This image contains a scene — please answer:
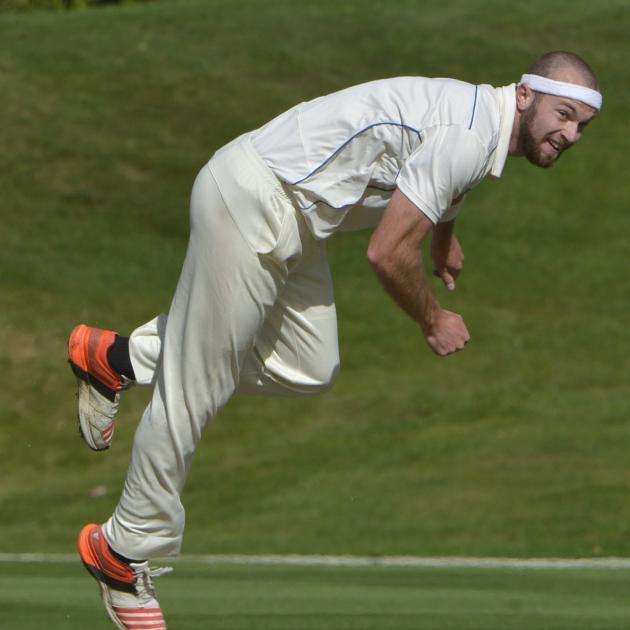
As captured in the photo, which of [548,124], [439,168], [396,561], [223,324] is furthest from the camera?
[396,561]

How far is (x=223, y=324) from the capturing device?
5.89 meters

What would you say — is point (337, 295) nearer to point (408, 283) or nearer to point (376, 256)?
point (408, 283)

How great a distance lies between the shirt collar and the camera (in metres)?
5.70

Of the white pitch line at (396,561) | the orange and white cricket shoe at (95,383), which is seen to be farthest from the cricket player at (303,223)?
the white pitch line at (396,561)

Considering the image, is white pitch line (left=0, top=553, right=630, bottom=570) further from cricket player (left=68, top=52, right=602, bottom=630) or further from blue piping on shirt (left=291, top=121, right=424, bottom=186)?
blue piping on shirt (left=291, top=121, right=424, bottom=186)

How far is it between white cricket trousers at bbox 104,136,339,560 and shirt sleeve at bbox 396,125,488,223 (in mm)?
540

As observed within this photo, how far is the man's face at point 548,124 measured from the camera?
577 centimetres

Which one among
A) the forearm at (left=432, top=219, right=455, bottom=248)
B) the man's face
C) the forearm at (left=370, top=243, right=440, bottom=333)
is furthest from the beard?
the forearm at (left=432, top=219, right=455, bottom=248)

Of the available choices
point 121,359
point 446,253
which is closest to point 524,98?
point 446,253

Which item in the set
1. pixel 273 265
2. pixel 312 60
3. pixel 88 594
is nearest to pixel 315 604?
pixel 88 594

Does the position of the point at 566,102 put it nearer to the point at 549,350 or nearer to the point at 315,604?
the point at 315,604

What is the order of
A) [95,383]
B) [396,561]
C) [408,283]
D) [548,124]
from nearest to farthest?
[408,283]
[548,124]
[95,383]
[396,561]

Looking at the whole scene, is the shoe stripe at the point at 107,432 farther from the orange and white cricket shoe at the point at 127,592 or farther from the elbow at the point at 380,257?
the elbow at the point at 380,257

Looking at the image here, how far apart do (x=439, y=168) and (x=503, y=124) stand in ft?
1.14
